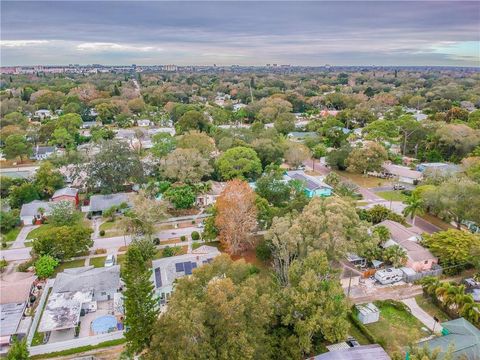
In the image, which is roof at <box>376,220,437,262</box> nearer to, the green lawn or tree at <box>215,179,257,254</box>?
tree at <box>215,179,257,254</box>

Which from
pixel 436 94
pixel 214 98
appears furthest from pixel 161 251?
pixel 436 94

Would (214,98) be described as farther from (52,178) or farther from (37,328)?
(37,328)

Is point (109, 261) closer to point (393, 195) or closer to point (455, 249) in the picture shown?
point (455, 249)

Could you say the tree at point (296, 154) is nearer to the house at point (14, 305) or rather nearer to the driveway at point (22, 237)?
the driveway at point (22, 237)

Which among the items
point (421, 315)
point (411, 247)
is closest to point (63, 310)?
point (421, 315)

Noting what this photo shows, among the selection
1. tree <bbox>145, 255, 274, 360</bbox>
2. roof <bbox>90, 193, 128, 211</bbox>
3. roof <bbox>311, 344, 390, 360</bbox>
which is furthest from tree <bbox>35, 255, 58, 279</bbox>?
roof <bbox>311, 344, 390, 360</bbox>

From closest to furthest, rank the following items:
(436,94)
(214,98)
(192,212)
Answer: (192,212)
(436,94)
(214,98)

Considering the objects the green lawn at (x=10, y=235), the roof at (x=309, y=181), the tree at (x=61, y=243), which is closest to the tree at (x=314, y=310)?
the tree at (x=61, y=243)

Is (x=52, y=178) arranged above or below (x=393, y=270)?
above
